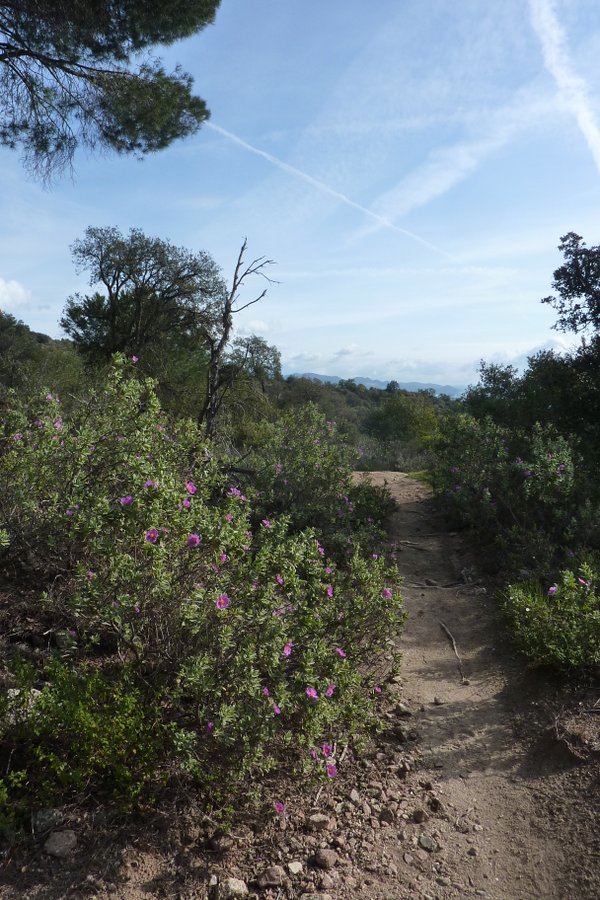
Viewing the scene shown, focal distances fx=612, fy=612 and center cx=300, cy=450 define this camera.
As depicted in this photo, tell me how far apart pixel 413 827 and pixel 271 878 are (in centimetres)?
87

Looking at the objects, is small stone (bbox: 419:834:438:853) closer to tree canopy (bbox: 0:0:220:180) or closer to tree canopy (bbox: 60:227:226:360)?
tree canopy (bbox: 0:0:220:180)

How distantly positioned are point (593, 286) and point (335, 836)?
9257 mm

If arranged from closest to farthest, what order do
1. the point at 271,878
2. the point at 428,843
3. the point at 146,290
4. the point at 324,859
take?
1. the point at 271,878
2. the point at 324,859
3. the point at 428,843
4. the point at 146,290

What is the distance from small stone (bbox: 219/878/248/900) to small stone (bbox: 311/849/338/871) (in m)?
0.38

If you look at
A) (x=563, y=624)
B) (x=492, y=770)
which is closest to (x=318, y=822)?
(x=492, y=770)

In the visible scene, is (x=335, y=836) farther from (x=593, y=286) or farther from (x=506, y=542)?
(x=593, y=286)

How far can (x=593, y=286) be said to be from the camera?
977 cm

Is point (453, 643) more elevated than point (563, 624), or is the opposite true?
point (563, 624)

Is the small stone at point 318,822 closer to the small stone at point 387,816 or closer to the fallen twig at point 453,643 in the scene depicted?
the small stone at point 387,816

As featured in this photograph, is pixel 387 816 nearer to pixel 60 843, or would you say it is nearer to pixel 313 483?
pixel 60 843

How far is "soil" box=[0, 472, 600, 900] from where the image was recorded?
263 cm

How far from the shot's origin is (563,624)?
4.46 m

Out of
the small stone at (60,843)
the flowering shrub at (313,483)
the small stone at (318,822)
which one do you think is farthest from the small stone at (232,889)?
the flowering shrub at (313,483)

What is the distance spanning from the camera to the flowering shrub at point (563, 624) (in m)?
4.23
